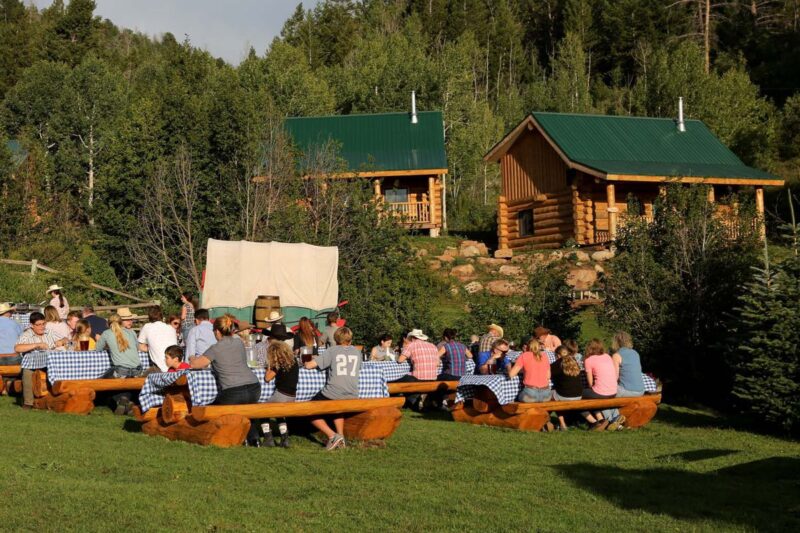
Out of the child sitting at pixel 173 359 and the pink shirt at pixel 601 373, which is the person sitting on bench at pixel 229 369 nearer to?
the child sitting at pixel 173 359

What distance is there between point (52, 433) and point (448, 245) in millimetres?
27562

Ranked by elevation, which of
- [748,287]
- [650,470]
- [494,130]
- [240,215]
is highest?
[494,130]

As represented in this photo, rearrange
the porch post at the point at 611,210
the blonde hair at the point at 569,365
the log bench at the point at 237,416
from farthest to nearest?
the porch post at the point at 611,210 < the blonde hair at the point at 569,365 < the log bench at the point at 237,416

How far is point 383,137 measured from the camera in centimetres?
4503

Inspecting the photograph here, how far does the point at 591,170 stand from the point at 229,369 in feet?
89.9

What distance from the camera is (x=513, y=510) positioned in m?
9.35

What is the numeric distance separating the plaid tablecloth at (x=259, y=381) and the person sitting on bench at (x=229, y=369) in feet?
0.38

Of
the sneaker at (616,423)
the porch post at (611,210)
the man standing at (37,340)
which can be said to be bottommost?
the sneaker at (616,423)

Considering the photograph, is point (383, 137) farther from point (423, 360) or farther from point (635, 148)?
point (423, 360)

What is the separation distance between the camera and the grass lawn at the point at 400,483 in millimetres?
8758

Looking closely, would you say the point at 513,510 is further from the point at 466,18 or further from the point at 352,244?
the point at 466,18

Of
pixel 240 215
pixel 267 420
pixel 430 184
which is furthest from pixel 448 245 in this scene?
pixel 267 420

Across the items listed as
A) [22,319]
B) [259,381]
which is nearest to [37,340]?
[22,319]

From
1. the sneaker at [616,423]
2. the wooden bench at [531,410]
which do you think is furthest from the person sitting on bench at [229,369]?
the sneaker at [616,423]
